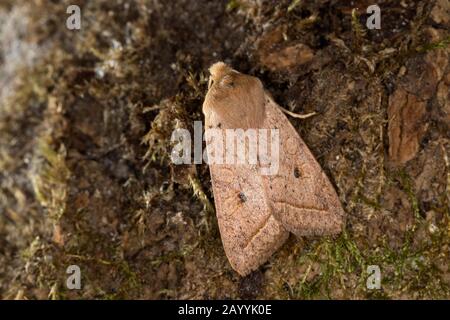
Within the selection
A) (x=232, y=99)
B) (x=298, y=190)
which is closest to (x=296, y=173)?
(x=298, y=190)

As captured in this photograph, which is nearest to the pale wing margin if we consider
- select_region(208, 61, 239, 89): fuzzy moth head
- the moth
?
the moth

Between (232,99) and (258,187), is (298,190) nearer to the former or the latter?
(258,187)

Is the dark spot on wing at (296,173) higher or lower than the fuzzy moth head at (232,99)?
lower

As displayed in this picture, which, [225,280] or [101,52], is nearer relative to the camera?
[225,280]

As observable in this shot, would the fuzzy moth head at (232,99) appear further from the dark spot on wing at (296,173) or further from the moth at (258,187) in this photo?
the dark spot on wing at (296,173)

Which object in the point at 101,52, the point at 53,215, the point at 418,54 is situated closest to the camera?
the point at 418,54

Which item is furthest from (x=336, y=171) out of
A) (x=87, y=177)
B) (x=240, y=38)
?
(x=87, y=177)

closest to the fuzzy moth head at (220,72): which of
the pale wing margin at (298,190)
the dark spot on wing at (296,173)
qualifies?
the pale wing margin at (298,190)

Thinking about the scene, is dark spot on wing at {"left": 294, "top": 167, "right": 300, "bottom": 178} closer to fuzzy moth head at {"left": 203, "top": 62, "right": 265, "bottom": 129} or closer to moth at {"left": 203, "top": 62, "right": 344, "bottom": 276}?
moth at {"left": 203, "top": 62, "right": 344, "bottom": 276}

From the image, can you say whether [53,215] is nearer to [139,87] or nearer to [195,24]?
[139,87]
